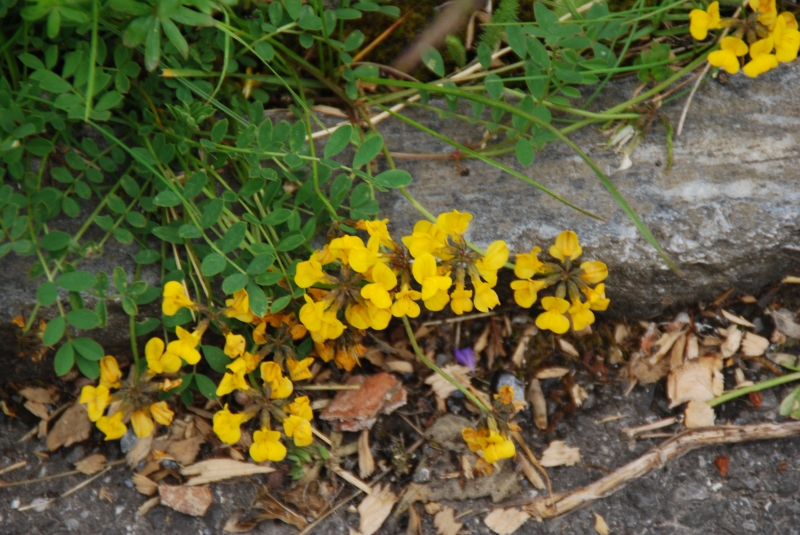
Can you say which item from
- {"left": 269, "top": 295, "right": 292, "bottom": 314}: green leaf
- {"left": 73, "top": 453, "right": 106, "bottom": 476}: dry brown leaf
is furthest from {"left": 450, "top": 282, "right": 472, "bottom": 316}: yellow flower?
{"left": 73, "top": 453, "right": 106, "bottom": 476}: dry brown leaf

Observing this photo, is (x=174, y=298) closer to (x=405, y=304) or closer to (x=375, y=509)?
(x=405, y=304)

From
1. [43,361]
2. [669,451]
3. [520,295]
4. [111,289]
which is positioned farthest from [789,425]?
[43,361]

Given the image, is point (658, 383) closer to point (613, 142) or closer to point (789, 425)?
point (789, 425)

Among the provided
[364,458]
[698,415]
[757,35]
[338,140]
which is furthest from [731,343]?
[338,140]

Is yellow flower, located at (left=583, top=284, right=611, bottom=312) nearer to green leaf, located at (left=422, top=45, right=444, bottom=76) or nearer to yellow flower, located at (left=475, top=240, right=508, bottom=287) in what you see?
yellow flower, located at (left=475, top=240, right=508, bottom=287)

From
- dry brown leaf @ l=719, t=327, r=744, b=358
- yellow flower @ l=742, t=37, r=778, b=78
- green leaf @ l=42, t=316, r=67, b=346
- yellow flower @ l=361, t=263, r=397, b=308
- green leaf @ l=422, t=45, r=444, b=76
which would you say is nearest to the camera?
yellow flower @ l=361, t=263, r=397, b=308

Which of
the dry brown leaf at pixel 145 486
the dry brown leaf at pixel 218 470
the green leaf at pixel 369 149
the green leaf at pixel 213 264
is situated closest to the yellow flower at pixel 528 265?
the green leaf at pixel 369 149
